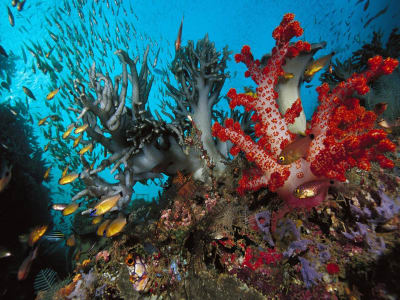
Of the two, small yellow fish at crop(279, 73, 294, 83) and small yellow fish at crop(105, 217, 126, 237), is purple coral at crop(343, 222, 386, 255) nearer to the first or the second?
small yellow fish at crop(279, 73, 294, 83)

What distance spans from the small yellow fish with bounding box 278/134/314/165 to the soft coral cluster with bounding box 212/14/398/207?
5 cm

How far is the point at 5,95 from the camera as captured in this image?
129 feet

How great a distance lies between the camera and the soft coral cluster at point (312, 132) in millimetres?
1828

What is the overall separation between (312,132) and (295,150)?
264 mm

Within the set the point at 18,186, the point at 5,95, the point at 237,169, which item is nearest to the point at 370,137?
the point at 237,169

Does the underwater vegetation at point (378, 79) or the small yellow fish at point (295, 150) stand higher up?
the underwater vegetation at point (378, 79)

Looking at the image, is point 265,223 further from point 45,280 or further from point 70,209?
point 45,280

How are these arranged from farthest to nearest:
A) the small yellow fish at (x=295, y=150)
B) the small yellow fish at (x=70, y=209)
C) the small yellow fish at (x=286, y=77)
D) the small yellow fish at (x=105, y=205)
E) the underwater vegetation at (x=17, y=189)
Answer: the underwater vegetation at (x=17, y=189) → the small yellow fish at (x=70, y=209) → the small yellow fish at (x=105, y=205) → the small yellow fish at (x=286, y=77) → the small yellow fish at (x=295, y=150)

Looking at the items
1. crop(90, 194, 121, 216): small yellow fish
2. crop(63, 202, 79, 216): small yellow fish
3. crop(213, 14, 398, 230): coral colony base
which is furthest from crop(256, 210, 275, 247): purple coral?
crop(63, 202, 79, 216): small yellow fish

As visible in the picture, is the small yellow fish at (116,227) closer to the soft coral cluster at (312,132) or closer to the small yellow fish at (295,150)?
the soft coral cluster at (312,132)

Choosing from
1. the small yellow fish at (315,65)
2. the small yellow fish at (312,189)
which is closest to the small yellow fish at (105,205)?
the small yellow fish at (312,189)

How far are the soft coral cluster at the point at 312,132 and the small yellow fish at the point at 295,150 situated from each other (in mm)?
54

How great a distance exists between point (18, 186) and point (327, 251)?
1121 cm

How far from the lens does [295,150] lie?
2332 millimetres
